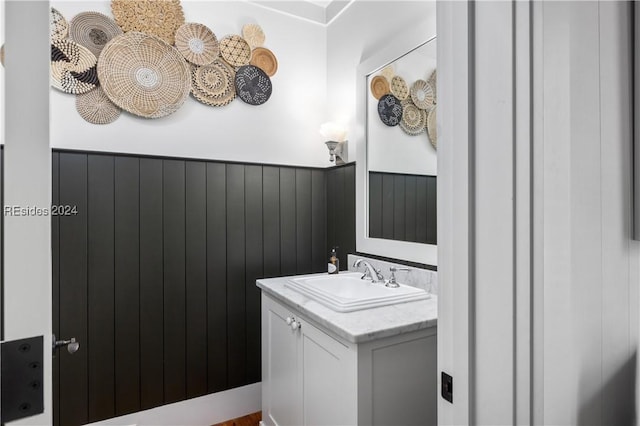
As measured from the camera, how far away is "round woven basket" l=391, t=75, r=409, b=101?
190 centimetres

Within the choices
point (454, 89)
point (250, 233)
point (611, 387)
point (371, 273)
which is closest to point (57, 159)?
point (250, 233)

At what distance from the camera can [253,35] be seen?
226cm

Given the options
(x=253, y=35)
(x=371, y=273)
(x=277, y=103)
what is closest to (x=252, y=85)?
(x=277, y=103)

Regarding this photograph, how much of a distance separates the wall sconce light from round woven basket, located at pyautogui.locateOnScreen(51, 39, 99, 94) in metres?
1.32

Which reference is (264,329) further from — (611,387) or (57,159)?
(611,387)

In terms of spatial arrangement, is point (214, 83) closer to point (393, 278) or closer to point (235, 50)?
point (235, 50)

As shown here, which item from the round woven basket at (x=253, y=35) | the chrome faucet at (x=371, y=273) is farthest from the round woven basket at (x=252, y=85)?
the chrome faucet at (x=371, y=273)

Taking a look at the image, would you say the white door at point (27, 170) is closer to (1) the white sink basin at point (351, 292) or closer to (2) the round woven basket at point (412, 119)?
(1) the white sink basin at point (351, 292)

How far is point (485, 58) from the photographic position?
0.64m

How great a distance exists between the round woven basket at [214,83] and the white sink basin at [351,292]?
1.19m

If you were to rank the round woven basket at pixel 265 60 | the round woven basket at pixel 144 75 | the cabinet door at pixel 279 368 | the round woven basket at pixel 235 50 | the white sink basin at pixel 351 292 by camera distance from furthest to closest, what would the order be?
the round woven basket at pixel 265 60, the round woven basket at pixel 235 50, the round woven basket at pixel 144 75, the cabinet door at pixel 279 368, the white sink basin at pixel 351 292

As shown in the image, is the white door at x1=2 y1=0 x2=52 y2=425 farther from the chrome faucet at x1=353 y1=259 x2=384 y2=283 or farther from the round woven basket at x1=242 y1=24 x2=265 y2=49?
the round woven basket at x1=242 y1=24 x2=265 y2=49

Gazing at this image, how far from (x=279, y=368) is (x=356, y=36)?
2.03 meters

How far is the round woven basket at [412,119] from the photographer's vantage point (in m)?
1.80
